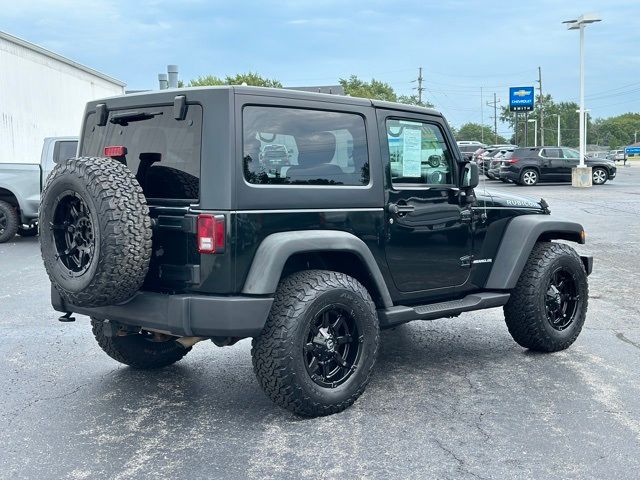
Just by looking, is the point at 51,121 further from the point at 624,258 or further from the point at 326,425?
the point at 326,425

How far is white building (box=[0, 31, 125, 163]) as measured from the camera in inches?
825

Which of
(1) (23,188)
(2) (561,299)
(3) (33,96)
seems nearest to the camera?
(2) (561,299)

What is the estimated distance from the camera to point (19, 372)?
Result: 5586mm

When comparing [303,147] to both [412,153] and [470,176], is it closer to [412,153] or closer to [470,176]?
[412,153]

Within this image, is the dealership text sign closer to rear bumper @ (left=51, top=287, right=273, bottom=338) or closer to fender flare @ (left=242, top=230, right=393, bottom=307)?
fender flare @ (left=242, top=230, right=393, bottom=307)

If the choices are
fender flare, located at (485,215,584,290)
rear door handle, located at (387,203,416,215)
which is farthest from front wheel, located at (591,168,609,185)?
rear door handle, located at (387,203,416,215)

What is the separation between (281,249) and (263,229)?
0.56 ft

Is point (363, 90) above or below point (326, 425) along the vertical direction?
above

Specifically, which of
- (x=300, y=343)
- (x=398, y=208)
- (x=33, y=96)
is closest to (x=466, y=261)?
(x=398, y=208)

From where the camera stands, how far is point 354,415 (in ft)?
15.1

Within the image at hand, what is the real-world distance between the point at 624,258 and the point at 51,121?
1946 centimetres

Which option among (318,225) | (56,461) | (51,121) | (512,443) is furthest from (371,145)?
(51,121)

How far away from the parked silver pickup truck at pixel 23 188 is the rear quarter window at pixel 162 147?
972 cm

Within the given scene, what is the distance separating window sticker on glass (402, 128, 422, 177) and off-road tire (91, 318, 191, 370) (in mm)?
2117
